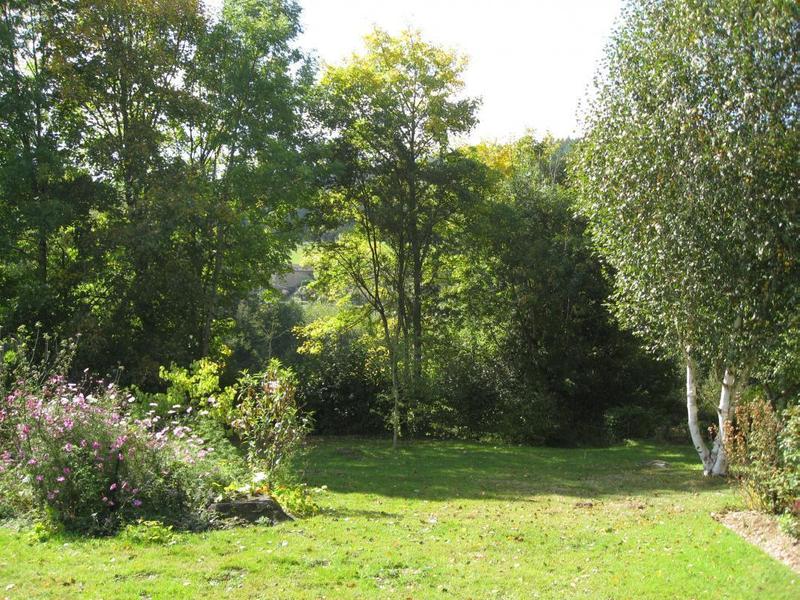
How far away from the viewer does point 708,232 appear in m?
11.5

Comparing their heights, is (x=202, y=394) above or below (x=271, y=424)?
above

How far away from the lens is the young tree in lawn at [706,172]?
10234 mm

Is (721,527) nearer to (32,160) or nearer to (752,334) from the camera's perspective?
(752,334)

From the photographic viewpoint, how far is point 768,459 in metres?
9.14

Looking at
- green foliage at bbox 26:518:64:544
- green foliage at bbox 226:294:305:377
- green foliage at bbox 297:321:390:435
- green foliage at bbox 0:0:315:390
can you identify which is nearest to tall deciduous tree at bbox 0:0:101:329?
green foliage at bbox 0:0:315:390

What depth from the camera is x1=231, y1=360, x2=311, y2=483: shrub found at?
10.2m

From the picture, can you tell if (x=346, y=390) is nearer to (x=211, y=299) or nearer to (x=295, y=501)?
(x=211, y=299)

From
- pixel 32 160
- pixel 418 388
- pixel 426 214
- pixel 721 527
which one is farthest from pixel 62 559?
pixel 426 214

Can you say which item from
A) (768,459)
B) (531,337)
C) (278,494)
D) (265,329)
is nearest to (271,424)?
(278,494)

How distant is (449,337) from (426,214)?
4.57 metres

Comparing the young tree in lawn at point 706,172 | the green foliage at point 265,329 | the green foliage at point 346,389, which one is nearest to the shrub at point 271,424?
the young tree in lawn at point 706,172

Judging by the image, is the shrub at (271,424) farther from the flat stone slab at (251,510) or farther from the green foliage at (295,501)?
the flat stone slab at (251,510)

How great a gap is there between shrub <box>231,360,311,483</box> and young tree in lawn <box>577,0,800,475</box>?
668cm

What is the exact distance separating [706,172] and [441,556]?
732 cm
